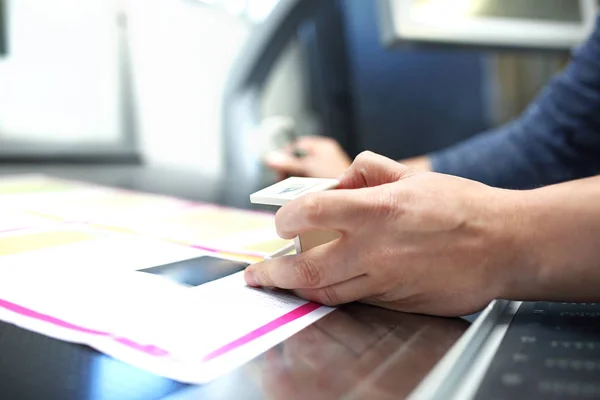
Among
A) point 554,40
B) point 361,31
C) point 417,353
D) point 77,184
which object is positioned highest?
point 361,31

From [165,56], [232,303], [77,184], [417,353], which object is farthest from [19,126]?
[417,353]

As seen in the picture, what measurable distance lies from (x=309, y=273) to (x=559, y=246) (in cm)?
19

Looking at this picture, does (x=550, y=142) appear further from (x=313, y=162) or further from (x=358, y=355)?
(x=358, y=355)

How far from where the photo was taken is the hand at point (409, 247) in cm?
36

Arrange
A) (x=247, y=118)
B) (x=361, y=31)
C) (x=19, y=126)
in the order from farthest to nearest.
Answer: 1. (x=361, y=31)
2. (x=247, y=118)
3. (x=19, y=126)

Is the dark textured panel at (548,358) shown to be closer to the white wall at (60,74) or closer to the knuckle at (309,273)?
the knuckle at (309,273)

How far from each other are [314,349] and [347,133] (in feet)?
3.57

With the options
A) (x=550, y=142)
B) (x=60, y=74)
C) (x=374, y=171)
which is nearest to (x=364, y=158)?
(x=374, y=171)

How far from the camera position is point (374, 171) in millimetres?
425

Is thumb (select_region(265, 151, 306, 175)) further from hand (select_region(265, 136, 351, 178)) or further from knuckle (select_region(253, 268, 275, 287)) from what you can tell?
knuckle (select_region(253, 268, 275, 287))

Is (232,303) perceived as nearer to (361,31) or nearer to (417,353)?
(417,353)

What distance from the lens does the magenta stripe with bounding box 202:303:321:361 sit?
0.97ft

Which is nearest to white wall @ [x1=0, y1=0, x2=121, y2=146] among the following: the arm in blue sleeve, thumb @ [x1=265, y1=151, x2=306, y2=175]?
thumb @ [x1=265, y1=151, x2=306, y2=175]

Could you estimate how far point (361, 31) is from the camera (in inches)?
56.7
